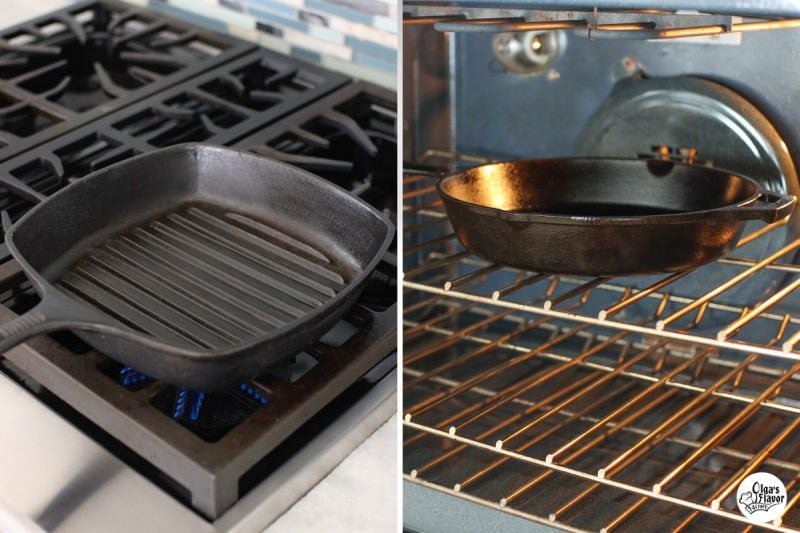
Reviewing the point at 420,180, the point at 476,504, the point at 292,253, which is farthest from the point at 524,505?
the point at 420,180

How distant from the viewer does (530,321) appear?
101 cm

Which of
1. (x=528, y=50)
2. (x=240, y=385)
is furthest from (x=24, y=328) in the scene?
(x=528, y=50)

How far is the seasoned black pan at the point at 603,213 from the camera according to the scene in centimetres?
61

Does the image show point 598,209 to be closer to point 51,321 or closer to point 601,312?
point 601,312

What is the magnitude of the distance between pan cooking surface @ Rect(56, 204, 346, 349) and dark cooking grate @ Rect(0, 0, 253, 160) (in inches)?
10.3

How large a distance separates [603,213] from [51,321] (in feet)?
1.55

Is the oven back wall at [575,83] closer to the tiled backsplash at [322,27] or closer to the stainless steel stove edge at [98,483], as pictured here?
the tiled backsplash at [322,27]

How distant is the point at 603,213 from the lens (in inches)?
31.6

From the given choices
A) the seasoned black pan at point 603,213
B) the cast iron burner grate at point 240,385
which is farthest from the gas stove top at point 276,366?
the seasoned black pan at point 603,213

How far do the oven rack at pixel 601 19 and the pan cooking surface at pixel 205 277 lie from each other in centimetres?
22

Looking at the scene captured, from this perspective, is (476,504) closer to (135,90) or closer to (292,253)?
(292,253)

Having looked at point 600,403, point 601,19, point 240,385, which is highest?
point 601,19

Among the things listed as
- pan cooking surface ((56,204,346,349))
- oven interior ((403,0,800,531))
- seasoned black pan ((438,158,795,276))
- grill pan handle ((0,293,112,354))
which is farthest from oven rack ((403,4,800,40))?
grill pan handle ((0,293,112,354))

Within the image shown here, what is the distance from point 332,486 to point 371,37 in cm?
62
